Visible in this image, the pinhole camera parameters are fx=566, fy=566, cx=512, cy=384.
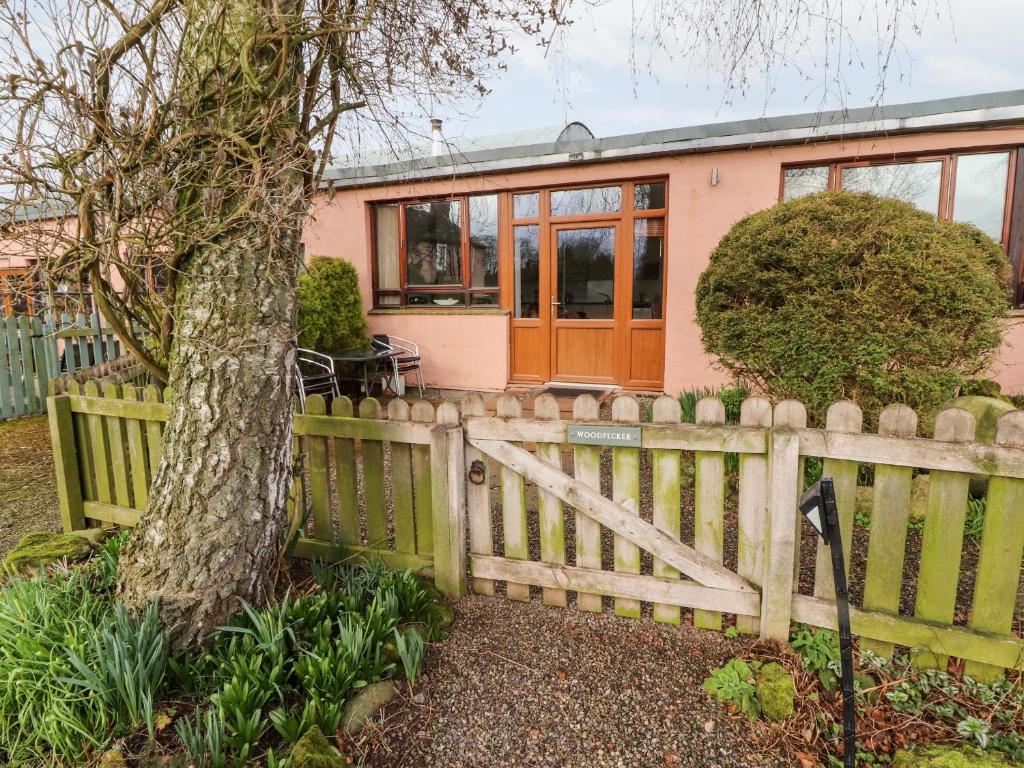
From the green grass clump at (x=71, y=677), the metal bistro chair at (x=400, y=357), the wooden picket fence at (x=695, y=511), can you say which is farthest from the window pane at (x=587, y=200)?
the green grass clump at (x=71, y=677)

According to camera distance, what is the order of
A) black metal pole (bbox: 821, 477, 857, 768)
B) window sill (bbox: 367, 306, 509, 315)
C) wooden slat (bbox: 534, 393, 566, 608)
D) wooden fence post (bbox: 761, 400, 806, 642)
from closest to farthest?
black metal pole (bbox: 821, 477, 857, 768) → wooden fence post (bbox: 761, 400, 806, 642) → wooden slat (bbox: 534, 393, 566, 608) → window sill (bbox: 367, 306, 509, 315)

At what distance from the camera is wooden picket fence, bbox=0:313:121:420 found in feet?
24.0

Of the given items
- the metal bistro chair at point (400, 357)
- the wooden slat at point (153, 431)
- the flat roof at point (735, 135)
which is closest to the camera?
the wooden slat at point (153, 431)

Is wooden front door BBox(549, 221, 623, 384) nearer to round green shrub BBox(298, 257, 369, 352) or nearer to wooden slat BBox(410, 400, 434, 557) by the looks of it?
round green shrub BBox(298, 257, 369, 352)

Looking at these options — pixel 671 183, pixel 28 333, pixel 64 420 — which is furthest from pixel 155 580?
pixel 28 333

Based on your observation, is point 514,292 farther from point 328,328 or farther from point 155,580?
point 155,580

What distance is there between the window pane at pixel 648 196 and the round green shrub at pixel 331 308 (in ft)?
13.9

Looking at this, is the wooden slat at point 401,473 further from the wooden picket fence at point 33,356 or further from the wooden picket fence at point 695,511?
the wooden picket fence at point 33,356

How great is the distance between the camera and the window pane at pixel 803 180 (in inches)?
263

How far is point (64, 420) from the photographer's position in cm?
372

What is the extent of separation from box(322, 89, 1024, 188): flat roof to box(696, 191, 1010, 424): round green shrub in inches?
54.0

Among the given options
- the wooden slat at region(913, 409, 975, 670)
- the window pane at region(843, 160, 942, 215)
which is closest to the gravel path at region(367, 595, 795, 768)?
the wooden slat at region(913, 409, 975, 670)

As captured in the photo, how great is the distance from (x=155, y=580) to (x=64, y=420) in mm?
2133

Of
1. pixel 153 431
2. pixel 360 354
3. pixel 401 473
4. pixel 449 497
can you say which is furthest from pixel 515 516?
pixel 360 354
